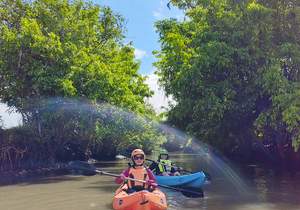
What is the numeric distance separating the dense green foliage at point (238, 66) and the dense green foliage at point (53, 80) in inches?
272

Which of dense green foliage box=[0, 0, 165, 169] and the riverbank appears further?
dense green foliage box=[0, 0, 165, 169]

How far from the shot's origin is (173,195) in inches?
834

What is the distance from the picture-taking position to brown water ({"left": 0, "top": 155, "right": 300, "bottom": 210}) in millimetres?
→ 18234

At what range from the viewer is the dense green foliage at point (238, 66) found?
1005 inches

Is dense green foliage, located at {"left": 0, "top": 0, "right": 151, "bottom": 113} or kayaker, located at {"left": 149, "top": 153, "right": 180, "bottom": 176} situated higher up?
dense green foliage, located at {"left": 0, "top": 0, "right": 151, "bottom": 113}

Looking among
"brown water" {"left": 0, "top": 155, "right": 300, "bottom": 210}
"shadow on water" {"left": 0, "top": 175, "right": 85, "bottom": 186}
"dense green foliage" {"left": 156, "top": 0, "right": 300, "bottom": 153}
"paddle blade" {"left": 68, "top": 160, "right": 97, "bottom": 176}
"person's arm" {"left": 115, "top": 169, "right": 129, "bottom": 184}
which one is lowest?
"brown water" {"left": 0, "top": 155, "right": 300, "bottom": 210}

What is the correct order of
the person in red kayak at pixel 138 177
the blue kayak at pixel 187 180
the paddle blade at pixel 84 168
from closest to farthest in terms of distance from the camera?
the person in red kayak at pixel 138 177
the paddle blade at pixel 84 168
the blue kayak at pixel 187 180

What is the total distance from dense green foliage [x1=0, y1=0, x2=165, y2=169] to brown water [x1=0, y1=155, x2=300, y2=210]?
6.18 meters

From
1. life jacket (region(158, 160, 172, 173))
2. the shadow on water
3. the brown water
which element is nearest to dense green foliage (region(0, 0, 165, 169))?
the shadow on water

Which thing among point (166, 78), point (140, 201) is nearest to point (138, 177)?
point (140, 201)

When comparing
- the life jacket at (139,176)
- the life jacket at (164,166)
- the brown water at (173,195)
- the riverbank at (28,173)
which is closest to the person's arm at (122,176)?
the life jacket at (139,176)

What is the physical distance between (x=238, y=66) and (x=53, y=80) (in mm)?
13316

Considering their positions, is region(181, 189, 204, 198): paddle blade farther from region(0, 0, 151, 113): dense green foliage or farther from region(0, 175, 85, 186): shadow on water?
region(0, 0, 151, 113): dense green foliage

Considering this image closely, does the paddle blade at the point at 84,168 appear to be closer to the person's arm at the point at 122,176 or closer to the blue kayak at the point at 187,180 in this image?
the person's arm at the point at 122,176
